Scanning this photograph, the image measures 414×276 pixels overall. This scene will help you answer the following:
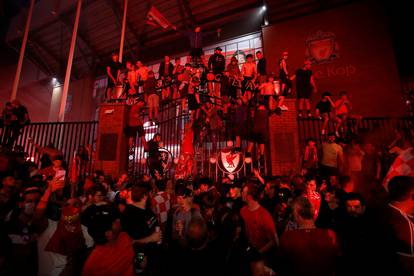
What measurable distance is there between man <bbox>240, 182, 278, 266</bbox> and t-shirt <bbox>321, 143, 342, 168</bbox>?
501 cm

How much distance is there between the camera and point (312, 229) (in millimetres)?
2539

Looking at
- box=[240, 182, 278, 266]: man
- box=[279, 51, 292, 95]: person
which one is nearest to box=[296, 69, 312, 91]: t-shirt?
box=[279, 51, 292, 95]: person

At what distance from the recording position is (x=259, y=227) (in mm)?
3510

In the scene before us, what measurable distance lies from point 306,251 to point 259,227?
113 centimetres

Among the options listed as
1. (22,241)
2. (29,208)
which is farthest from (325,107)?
(22,241)

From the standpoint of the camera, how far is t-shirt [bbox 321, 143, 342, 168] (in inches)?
298

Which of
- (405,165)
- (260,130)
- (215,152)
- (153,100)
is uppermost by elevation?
(153,100)

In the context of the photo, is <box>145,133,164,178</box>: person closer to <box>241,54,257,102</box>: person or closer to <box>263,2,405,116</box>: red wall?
<box>241,54,257,102</box>: person

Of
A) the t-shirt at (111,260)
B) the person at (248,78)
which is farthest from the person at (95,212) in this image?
the person at (248,78)

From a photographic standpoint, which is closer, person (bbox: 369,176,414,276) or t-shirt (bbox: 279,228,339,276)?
t-shirt (bbox: 279,228,339,276)

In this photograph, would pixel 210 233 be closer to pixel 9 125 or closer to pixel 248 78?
pixel 248 78

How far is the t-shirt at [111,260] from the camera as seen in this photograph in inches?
94.8

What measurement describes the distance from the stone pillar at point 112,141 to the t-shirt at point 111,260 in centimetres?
684

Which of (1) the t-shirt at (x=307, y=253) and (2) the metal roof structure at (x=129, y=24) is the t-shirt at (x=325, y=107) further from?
(1) the t-shirt at (x=307, y=253)
